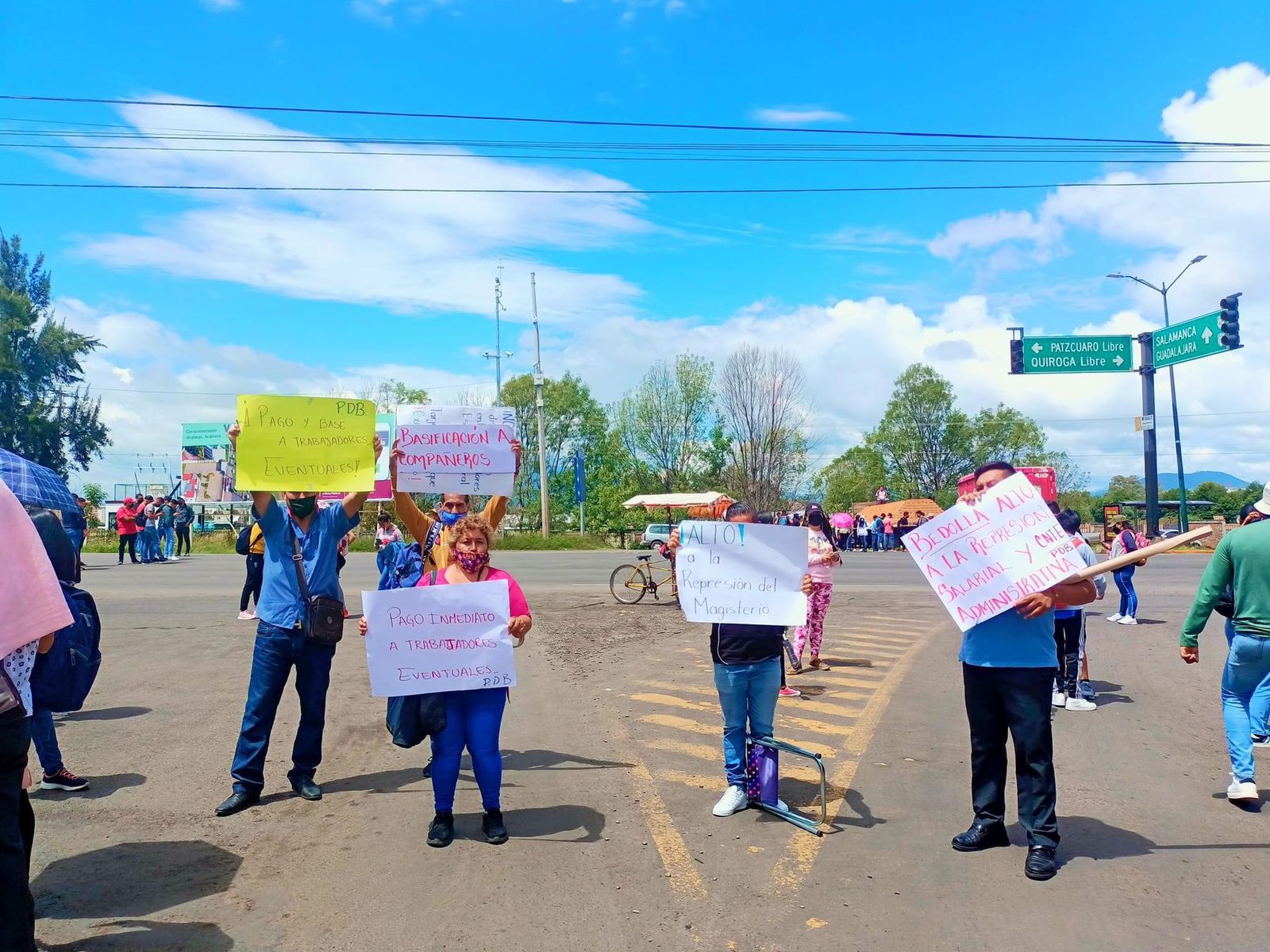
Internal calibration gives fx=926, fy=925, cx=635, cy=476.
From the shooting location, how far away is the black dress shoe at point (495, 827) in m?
4.95

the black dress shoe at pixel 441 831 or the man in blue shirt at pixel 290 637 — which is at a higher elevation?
the man in blue shirt at pixel 290 637

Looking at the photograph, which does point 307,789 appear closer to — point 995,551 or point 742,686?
point 742,686

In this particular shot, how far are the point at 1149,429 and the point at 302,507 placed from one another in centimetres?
3283

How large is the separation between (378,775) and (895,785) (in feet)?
11.4

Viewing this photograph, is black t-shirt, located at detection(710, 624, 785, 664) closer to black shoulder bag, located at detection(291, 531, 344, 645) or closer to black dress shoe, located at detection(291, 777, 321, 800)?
black shoulder bag, located at detection(291, 531, 344, 645)

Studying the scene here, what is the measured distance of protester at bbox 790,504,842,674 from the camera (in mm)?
10148

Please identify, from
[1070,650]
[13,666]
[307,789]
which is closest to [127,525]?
[307,789]

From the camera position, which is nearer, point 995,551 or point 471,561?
point 995,551

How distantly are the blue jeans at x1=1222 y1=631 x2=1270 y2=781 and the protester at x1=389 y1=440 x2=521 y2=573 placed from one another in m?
4.63

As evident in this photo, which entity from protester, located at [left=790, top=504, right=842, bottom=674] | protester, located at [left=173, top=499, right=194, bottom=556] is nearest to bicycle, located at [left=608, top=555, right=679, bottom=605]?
protester, located at [left=790, top=504, right=842, bottom=674]

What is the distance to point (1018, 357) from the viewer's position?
29.4 metres

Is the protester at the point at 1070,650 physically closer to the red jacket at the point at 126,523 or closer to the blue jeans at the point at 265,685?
the blue jeans at the point at 265,685

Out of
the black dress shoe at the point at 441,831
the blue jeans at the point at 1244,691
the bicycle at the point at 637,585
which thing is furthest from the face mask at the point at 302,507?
the bicycle at the point at 637,585

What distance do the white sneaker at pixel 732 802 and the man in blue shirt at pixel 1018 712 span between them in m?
1.21
